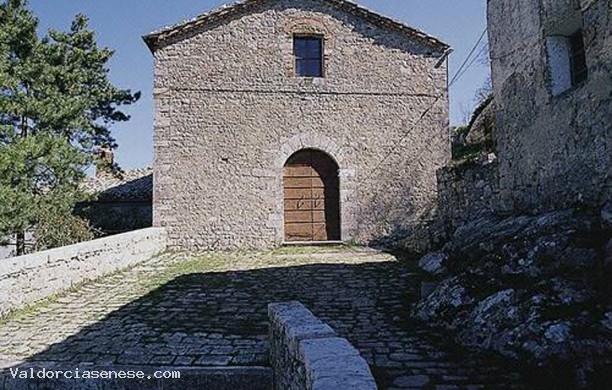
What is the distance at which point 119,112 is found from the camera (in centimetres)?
1847

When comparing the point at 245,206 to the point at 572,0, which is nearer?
the point at 572,0

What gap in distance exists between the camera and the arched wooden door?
1208cm

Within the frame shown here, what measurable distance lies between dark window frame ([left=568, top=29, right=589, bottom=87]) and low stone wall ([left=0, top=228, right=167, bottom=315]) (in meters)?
6.86

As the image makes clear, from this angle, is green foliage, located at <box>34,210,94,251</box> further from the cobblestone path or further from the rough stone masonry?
the rough stone masonry

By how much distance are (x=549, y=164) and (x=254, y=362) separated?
3.67 meters

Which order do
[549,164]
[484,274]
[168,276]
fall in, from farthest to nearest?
1. [168,276]
2. [549,164]
3. [484,274]

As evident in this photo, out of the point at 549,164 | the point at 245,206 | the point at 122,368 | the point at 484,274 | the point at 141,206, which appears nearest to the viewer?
the point at 122,368

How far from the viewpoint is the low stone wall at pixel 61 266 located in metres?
5.82

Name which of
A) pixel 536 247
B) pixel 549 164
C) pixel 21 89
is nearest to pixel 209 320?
pixel 536 247

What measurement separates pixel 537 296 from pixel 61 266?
6.32m

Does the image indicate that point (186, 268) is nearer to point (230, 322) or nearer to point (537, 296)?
point (230, 322)

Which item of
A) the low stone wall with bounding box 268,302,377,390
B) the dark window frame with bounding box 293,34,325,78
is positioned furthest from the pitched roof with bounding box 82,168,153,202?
the low stone wall with bounding box 268,302,377,390

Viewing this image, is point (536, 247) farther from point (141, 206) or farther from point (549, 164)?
point (141, 206)

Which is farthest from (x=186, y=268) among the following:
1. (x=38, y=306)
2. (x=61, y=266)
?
(x=38, y=306)
